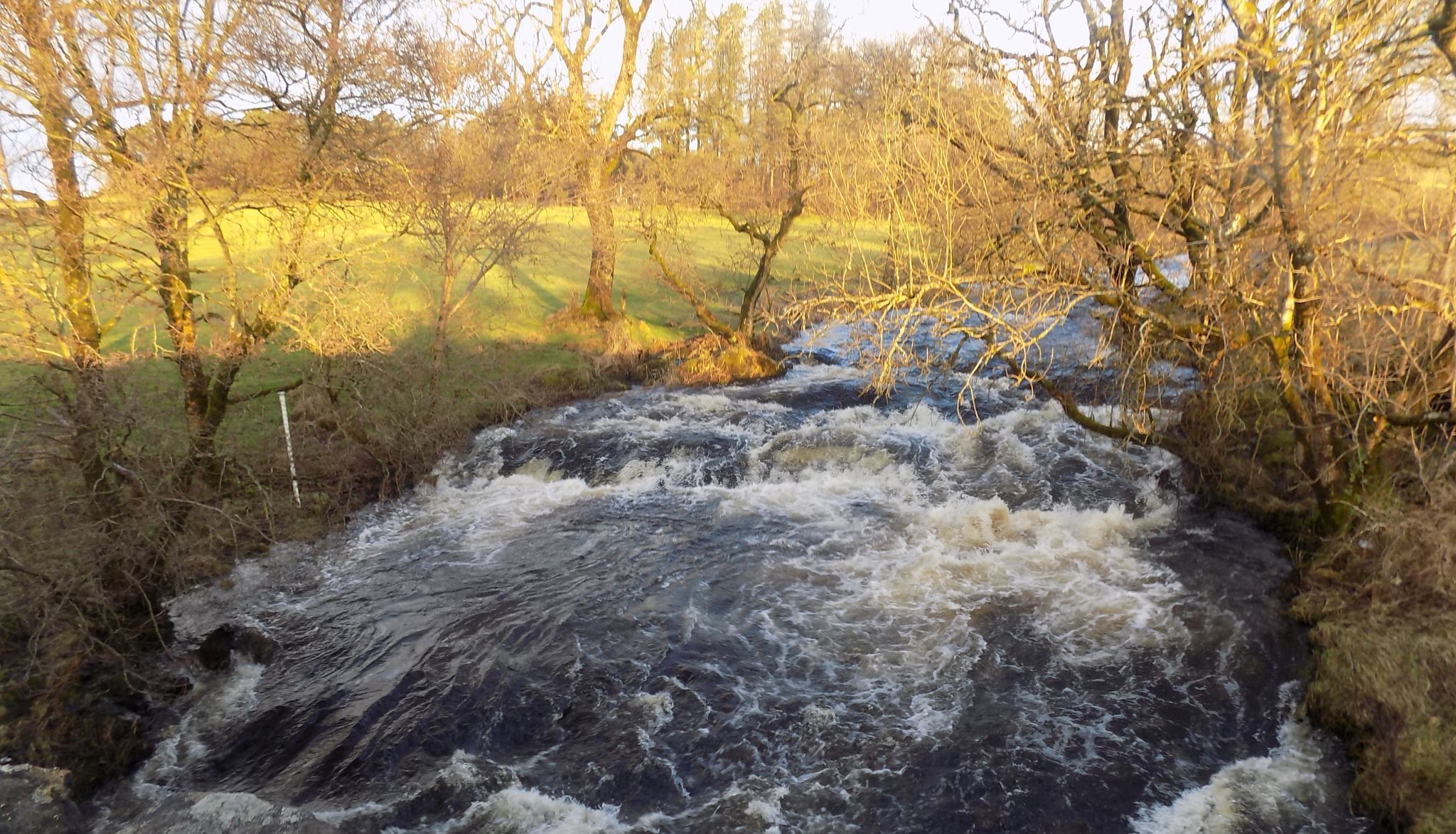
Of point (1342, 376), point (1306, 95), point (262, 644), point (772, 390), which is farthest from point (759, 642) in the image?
point (772, 390)

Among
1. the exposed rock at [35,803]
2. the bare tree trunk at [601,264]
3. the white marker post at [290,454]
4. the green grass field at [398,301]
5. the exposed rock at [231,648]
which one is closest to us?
the exposed rock at [35,803]

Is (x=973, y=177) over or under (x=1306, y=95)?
under

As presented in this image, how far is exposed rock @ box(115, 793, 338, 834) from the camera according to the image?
6.45 m

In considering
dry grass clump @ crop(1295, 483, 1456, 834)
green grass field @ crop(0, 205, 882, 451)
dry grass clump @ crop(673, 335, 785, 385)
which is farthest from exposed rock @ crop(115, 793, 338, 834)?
dry grass clump @ crop(673, 335, 785, 385)

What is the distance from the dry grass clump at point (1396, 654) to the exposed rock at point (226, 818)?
25.3ft

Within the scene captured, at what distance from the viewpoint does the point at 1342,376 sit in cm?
820

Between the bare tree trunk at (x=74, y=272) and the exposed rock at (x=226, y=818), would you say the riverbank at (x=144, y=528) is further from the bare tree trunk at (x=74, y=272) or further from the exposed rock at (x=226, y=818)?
the exposed rock at (x=226, y=818)

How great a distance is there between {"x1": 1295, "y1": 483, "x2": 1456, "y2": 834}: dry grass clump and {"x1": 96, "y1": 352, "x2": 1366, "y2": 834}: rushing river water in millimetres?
351

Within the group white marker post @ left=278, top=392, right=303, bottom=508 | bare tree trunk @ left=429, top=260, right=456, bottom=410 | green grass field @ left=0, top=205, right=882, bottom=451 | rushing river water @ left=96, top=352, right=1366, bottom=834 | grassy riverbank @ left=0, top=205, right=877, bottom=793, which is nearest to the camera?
rushing river water @ left=96, top=352, right=1366, bottom=834

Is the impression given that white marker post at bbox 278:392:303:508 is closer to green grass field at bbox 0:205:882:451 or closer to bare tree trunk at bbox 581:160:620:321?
green grass field at bbox 0:205:882:451

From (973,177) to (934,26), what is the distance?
74.8 inches

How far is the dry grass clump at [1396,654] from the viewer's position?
20.8 ft

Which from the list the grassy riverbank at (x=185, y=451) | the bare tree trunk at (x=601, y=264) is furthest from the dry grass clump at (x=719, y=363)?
the bare tree trunk at (x=601, y=264)

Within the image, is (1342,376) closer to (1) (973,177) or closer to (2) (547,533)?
(1) (973,177)
